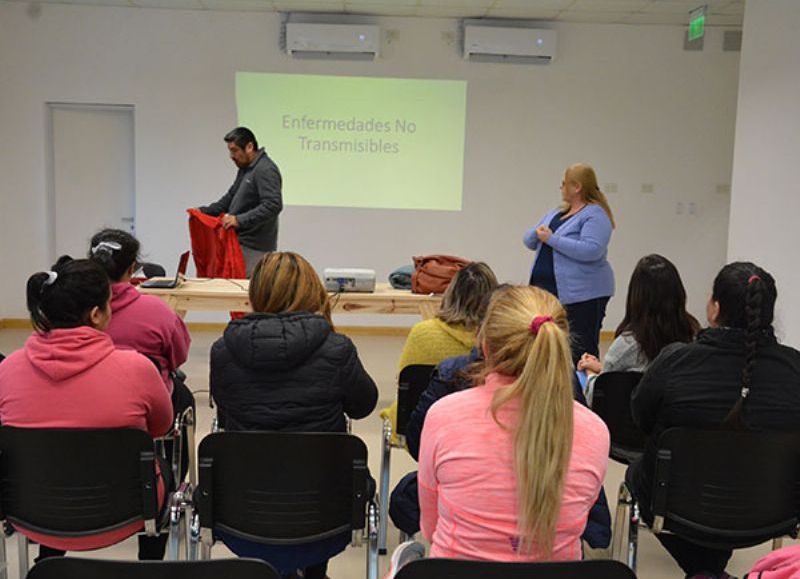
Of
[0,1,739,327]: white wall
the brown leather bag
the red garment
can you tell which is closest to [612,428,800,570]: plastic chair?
the brown leather bag

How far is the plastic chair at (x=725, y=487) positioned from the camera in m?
2.06

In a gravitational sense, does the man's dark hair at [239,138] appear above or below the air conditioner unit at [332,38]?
below

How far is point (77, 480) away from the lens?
198cm

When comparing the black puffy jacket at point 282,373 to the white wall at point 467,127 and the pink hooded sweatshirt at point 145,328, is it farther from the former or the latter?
the white wall at point 467,127

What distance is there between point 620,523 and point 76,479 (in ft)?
5.19

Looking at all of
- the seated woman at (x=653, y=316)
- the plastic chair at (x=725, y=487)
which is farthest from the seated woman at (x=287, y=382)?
the seated woman at (x=653, y=316)

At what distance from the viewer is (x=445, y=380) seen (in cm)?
217

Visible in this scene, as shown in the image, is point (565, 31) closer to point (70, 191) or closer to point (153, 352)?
point (70, 191)

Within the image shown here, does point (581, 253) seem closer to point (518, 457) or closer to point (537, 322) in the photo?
point (537, 322)

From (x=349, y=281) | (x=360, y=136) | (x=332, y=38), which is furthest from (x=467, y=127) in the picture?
(x=349, y=281)

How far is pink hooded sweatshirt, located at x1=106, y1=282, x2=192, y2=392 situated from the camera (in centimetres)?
270

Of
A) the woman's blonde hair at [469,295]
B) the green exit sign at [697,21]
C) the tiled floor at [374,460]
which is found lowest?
the tiled floor at [374,460]

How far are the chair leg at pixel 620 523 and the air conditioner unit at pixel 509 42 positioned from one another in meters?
5.31

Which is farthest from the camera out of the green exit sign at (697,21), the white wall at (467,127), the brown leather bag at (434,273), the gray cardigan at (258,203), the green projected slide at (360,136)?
the green projected slide at (360,136)
